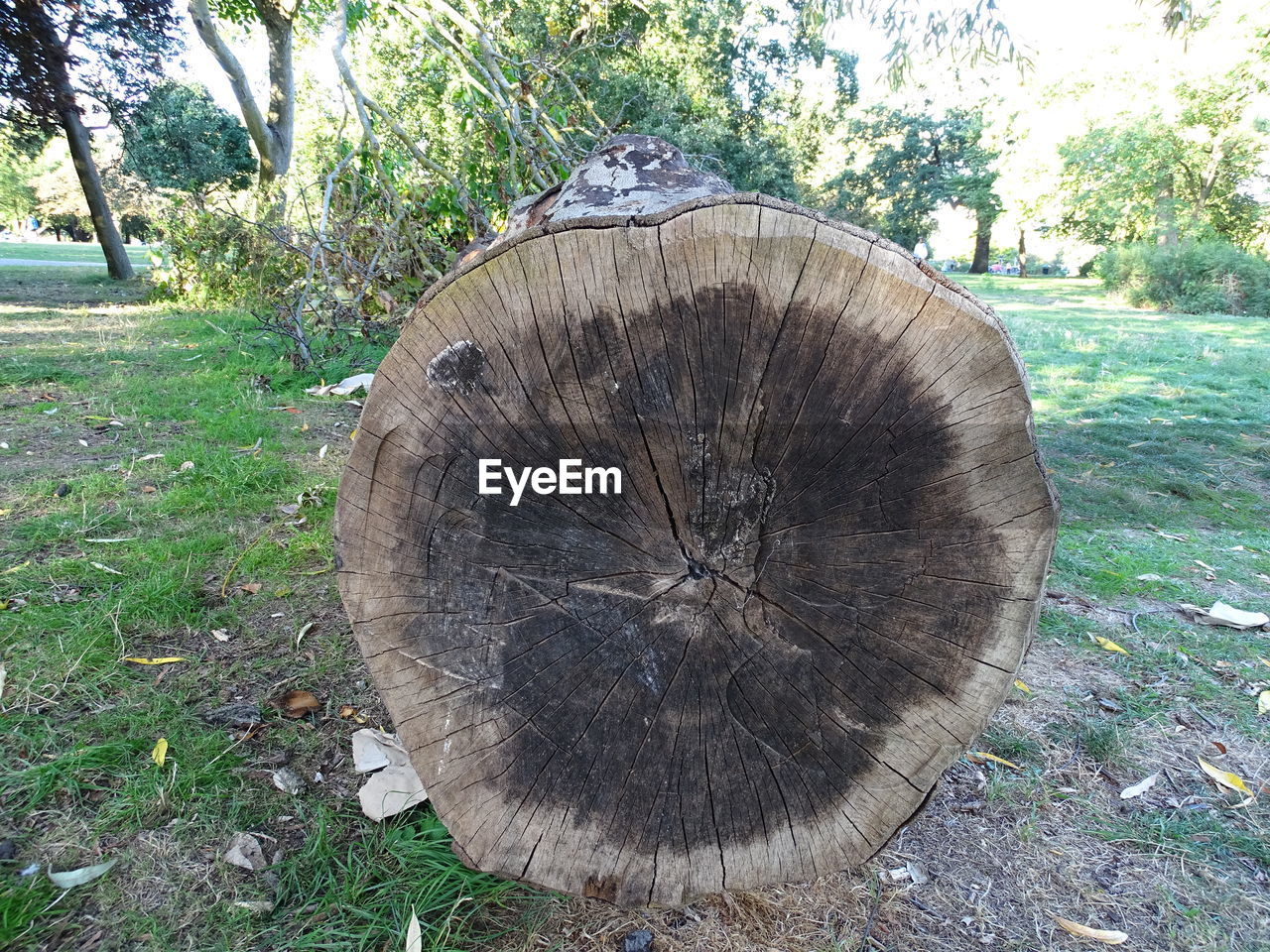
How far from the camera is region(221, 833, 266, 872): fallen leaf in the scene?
169 centimetres

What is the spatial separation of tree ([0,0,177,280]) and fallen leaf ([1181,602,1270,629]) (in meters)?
10.2

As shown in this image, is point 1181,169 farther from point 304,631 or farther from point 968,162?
point 304,631

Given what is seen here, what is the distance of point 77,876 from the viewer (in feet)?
5.24

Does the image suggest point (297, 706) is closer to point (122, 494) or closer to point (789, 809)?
point (789, 809)

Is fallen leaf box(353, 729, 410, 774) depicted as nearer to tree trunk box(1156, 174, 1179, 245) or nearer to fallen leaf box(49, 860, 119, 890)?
fallen leaf box(49, 860, 119, 890)

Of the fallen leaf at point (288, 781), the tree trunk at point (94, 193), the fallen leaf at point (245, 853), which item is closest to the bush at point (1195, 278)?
the fallen leaf at point (288, 781)

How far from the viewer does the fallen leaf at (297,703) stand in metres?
2.22

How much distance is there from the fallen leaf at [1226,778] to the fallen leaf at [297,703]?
2763 mm

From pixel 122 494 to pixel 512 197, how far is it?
11.4 ft

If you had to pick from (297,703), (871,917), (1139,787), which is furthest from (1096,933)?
(297,703)

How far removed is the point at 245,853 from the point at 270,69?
12.0 metres

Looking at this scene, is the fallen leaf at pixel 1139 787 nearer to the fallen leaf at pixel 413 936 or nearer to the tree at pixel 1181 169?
the fallen leaf at pixel 413 936

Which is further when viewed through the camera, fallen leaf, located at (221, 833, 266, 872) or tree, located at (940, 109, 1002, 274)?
tree, located at (940, 109, 1002, 274)

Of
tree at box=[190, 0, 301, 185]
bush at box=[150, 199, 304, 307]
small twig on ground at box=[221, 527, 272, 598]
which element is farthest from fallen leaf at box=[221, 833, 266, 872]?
tree at box=[190, 0, 301, 185]
